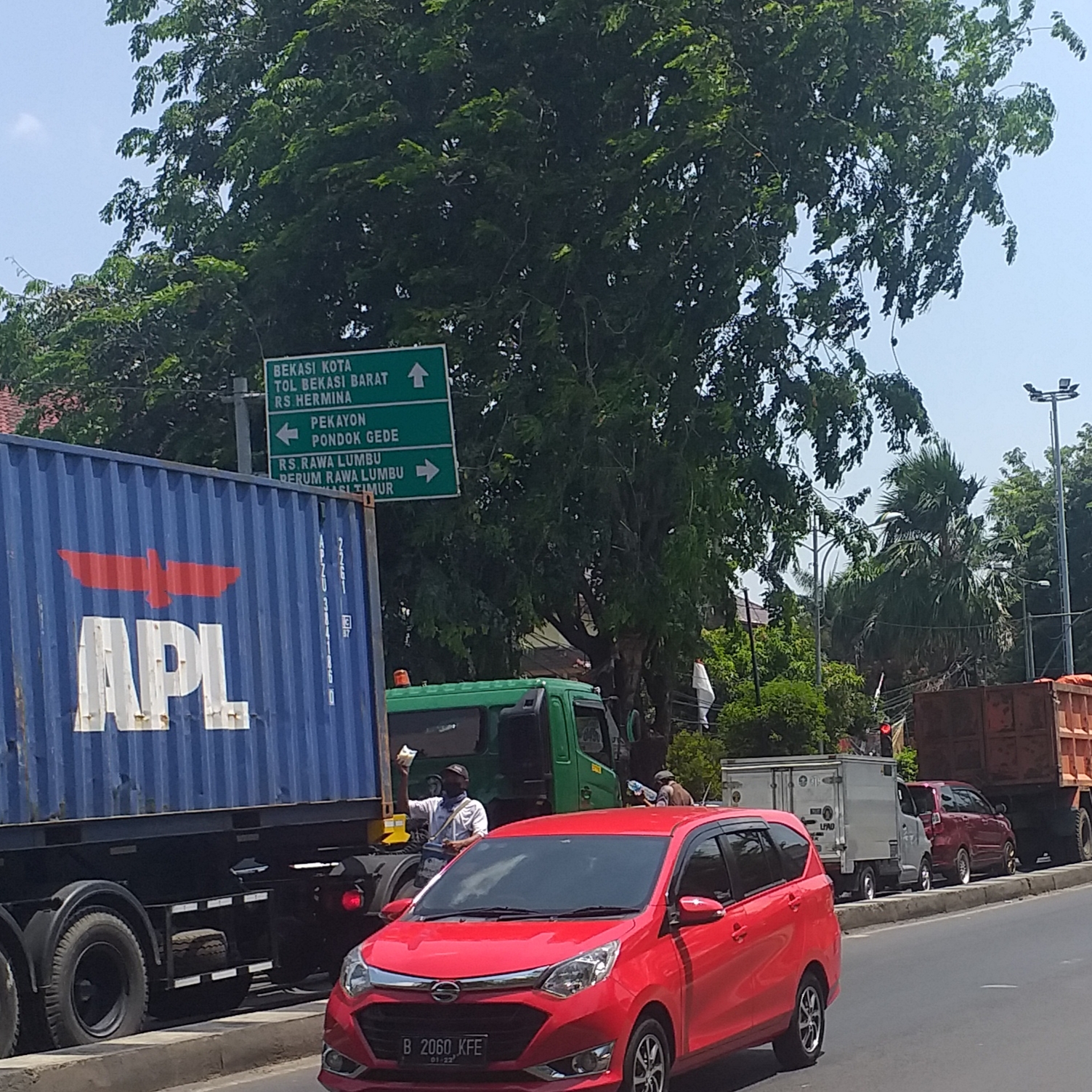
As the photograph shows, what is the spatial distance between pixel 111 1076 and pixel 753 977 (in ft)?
10.6

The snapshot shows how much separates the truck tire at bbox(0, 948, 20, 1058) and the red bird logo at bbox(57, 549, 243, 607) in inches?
87.9

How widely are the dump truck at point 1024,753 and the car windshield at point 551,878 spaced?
2000 cm

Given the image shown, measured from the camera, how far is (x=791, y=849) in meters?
9.77

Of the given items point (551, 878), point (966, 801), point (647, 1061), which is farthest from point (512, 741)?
point (966, 801)

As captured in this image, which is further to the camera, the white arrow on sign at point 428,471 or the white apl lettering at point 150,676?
the white arrow on sign at point 428,471

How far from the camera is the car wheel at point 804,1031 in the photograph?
9.25 m

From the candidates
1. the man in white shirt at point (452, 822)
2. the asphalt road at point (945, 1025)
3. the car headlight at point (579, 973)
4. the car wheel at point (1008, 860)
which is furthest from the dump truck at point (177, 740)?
the car wheel at point (1008, 860)

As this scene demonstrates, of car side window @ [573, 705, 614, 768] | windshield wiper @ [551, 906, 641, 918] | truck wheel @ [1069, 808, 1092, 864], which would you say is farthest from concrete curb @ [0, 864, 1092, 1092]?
truck wheel @ [1069, 808, 1092, 864]

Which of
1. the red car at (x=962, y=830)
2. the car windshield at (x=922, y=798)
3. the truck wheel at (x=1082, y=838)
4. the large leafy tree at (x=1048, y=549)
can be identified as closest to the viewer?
the red car at (x=962, y=830)

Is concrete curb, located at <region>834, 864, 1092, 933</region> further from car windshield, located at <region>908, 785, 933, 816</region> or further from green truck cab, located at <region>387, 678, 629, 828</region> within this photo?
green truck cab, located at <region>387, 678, 629, 828</region>

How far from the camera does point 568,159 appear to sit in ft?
83.4

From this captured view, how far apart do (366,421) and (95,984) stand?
9441 millimetres

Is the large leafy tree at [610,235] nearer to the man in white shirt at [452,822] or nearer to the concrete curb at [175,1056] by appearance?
the man in white shirt at [452,822]

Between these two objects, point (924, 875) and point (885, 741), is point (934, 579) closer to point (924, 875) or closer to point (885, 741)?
point (885, 741)
